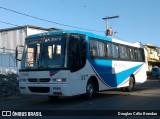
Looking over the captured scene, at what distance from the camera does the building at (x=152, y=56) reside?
186 ft

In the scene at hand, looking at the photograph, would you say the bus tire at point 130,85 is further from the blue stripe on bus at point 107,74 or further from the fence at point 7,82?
the fence at point 7,82

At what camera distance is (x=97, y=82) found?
16078 mm

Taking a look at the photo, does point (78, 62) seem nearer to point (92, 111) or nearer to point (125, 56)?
point (92, 111)

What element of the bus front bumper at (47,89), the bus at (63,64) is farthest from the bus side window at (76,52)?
the bus front bumper at (47,89)

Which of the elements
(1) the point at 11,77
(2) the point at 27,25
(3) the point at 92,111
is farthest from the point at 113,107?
(2) the point at 27,25

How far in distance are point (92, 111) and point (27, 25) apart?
20669 millimetres

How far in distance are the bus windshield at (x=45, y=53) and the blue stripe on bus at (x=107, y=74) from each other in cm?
227

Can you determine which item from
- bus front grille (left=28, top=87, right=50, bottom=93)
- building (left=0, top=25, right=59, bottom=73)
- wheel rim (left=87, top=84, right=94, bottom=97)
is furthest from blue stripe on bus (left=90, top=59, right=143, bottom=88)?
building (left=0, top=25, right=59, bottom=73)

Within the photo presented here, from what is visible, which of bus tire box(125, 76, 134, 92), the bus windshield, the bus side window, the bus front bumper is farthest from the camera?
bus tire box(125, 76, 134, 92)

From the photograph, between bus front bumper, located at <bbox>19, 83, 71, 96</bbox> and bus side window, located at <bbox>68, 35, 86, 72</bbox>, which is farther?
bus side window, located at <bbox>68, 35, 86, 72</bbox>

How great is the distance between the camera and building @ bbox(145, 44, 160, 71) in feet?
186

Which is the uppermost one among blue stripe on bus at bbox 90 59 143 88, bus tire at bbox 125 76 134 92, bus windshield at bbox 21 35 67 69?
bus windshield at bbox 21 35 67 69

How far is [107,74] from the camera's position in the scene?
1725 cm

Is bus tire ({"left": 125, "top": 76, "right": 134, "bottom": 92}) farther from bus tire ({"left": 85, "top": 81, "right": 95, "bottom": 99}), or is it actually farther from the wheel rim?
the wheel rim
